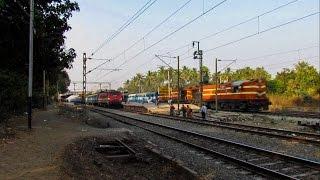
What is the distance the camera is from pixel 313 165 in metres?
14.1

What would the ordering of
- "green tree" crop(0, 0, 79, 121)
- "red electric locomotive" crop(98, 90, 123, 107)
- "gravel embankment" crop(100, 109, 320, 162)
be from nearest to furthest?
"gravel embankment" crop(100, 109, 320, 162), "green tree" crop(0, 0, 79, 121), "red electric locomotive" crop(98, 90, 123, 107)

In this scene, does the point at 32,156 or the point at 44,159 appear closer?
the point at 44,159

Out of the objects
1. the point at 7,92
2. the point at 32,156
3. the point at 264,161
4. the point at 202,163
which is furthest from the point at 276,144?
the point at 7,92

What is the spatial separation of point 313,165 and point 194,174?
3683 mm

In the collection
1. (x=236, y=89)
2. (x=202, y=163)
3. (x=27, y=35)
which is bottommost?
(x=202, y=163)

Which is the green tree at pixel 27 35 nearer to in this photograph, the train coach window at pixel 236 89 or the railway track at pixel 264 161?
the railway track at pixel 264 161

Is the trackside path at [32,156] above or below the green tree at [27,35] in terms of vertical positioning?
below

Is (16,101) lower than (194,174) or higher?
higher

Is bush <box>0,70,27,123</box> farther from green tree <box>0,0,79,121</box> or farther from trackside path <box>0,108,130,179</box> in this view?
trackside path <box>0,108,130,179</box>

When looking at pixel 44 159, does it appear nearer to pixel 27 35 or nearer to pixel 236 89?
pixel 27 35

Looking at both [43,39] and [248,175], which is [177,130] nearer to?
[43,39]

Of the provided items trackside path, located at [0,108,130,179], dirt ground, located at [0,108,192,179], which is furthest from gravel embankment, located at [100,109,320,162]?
trackside path, located at [0,108,130,179]

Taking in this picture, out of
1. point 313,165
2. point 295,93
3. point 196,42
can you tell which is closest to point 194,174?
point 313,165

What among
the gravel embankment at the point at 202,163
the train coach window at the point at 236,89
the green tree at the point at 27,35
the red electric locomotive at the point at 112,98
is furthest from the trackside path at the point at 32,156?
the red electric locomotive at the point at 112,98
